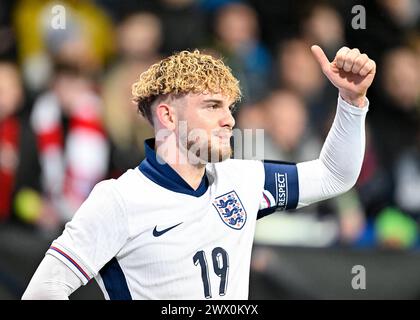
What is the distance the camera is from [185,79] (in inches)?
139

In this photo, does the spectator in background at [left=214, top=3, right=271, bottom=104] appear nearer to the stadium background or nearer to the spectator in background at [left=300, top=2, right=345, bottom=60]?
the stadium background

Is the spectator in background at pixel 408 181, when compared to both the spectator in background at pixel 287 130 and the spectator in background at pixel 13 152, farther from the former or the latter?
the spectator in background at pixel 13 152

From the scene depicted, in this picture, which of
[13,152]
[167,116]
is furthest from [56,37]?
[167,116]

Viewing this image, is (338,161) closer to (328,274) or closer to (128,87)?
(328,274)

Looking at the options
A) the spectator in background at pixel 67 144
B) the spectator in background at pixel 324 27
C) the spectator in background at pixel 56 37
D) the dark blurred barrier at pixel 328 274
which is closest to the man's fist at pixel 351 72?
the dark blurred barrier at pixel 328 274

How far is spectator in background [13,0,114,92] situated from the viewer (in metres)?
6.74

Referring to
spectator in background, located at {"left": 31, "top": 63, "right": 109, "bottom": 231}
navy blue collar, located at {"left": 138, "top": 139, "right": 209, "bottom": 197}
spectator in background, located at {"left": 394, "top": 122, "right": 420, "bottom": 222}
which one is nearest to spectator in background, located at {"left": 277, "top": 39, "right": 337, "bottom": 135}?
spectator in background, located at {"left": 394, "top": 122, "right": 420, "bottom": 222}

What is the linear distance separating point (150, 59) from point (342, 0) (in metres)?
1.64

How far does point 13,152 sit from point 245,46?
6.61ft

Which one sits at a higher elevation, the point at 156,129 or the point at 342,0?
the point at 342,0

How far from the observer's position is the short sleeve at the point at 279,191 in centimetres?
368

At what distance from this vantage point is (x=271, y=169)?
146 inches
